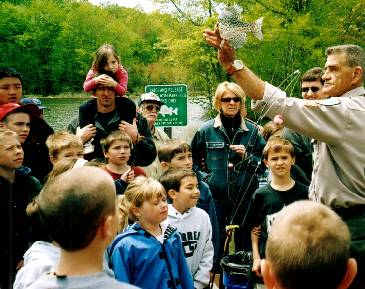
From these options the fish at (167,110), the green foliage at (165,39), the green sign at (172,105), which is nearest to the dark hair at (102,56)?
the green foliage at (165,39)

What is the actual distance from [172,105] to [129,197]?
404cm

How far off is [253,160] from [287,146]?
0.80 meters

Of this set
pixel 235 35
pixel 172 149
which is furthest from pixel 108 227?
pixel 172 149

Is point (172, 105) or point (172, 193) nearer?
point (172, 193)

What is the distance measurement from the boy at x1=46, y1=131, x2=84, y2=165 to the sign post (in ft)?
10.0

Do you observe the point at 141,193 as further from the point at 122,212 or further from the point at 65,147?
the point at 65,147

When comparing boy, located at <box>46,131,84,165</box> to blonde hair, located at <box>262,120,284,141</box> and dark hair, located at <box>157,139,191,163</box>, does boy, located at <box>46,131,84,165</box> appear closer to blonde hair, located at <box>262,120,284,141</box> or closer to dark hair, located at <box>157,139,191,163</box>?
dark hair, located at <box>157,139,191,163</box>

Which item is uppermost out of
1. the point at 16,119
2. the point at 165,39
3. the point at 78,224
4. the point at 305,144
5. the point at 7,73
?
the point at 165,39

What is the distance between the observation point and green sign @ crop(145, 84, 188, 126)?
7.34m

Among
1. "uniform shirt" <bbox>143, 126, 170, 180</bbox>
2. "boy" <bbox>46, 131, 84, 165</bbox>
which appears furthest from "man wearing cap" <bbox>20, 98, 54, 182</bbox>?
"uniform shirt" <bbox>143, 126, 170, 180</bbox>

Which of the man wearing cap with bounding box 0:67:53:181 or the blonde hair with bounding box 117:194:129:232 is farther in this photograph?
the man wearing cap with bounding box 0:67:53:181

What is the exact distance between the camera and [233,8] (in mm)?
2770

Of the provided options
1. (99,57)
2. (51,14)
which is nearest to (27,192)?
(99,57)

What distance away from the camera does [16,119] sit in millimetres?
4434
